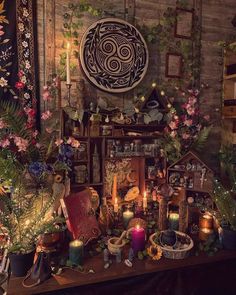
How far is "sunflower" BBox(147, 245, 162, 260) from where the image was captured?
179cm

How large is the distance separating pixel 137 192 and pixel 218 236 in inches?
41.3

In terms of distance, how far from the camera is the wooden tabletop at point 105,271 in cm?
153

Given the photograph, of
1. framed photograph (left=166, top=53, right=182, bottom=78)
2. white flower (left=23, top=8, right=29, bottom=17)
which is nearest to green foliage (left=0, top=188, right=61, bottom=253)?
white flower (left=23, top=8, right=29, bottom=17)

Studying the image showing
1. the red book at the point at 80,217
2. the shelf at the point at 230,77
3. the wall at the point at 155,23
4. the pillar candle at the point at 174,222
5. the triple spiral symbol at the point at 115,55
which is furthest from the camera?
the shelf at the point at 230,77

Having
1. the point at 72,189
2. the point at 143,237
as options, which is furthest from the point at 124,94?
the point at 143,237

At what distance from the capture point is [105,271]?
1677 millimetres

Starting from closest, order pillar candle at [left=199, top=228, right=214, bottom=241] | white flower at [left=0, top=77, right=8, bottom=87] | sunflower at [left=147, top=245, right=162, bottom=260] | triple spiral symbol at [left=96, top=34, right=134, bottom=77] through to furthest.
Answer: sunflower at [left=147, top=245, right=162, bottom=260] → pillar candle at [left=199, top=228, right=214, bottom=241] → white flower at [left=0, top=77, right=8, bottom=87] → triple spiral symbol at [left=96, top=34, right=134, bottom=77]

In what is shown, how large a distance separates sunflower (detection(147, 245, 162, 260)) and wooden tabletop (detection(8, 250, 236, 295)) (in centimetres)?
3

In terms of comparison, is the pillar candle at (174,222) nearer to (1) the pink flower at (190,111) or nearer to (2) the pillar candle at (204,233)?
(2) the pillar candle at (204,233)

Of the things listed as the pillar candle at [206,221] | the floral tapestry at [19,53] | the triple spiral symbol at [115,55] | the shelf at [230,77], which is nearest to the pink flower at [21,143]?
the floral tapestry at [19,53]

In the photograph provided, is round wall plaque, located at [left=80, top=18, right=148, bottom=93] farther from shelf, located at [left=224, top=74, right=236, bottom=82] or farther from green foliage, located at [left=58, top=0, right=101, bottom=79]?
shelf, located at [left=224, top=74, right=236, bottom=82]

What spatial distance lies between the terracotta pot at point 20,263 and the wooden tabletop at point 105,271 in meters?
0.04

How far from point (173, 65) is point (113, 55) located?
0.80 metres

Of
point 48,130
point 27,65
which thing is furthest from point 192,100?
point 27,65
